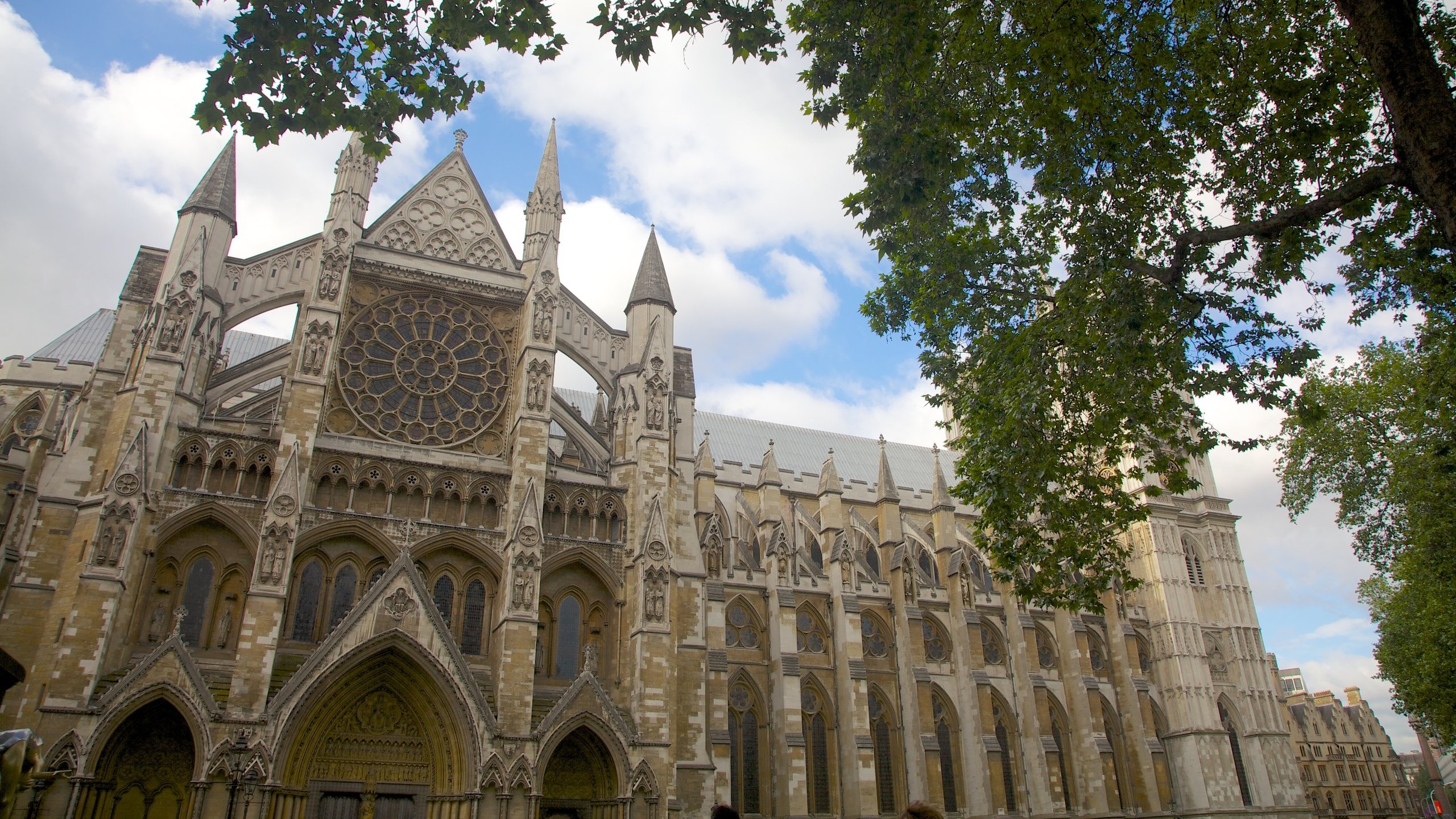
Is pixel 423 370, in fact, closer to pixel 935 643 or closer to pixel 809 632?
pixel 809 632

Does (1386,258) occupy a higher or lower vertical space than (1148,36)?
lower

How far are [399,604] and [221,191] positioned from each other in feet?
35.3

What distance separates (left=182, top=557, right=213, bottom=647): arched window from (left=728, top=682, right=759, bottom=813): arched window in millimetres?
14632

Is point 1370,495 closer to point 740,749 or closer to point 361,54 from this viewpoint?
point 740,749

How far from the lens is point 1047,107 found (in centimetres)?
1177

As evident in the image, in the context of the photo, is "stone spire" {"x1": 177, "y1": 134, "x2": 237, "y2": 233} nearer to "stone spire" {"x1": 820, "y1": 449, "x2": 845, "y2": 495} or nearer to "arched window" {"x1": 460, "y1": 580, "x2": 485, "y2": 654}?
"arched window" {"x1": 460, "y1": 580, "x2": 485, "y2": 654}

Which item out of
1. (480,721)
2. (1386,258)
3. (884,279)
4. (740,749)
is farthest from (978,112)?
(740,749)

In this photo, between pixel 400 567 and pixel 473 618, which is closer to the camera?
pixel 400 567

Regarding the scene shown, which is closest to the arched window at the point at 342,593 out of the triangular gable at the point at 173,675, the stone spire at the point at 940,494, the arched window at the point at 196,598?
the arched window at the point at 196,598

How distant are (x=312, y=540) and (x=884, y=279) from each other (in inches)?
509

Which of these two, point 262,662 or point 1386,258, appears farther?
point 262,662

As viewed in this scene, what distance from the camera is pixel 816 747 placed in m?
29.7

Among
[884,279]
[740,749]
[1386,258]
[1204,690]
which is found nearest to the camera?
[1386,258]

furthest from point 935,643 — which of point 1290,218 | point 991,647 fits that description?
point 1290,218
